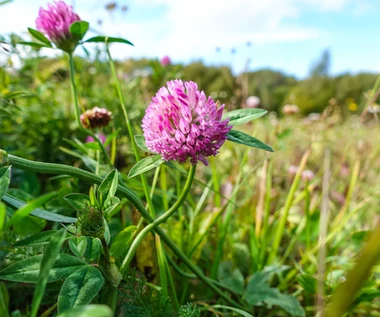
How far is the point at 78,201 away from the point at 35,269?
0.27 feet

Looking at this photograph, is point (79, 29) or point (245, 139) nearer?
point (245, 139)

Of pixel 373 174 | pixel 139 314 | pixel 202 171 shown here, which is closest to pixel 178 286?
pixel 139 314

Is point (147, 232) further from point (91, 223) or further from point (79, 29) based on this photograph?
point (79, 29)

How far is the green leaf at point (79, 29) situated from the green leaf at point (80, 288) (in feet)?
1.18

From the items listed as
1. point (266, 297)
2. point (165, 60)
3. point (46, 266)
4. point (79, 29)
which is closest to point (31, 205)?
point (46, 266)

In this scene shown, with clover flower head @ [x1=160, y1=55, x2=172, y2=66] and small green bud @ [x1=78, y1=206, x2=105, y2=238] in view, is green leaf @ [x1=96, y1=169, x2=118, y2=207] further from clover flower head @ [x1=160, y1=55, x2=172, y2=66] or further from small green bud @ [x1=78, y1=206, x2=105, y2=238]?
clover flower head @ [x1=160, y1=55, x2=172, y2=66]

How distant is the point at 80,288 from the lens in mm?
404

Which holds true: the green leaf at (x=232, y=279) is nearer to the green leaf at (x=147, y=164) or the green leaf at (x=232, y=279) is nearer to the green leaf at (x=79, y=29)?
the green leaf at (x=147, y=164)

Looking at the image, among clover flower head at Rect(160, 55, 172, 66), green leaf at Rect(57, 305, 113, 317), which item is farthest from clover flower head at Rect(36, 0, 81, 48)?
clover flower head at Rect(160, 55, 172, 66)

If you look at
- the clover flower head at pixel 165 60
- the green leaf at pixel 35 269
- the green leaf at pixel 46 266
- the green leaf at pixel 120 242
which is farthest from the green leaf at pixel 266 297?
the clover flower head at pixel 165 60

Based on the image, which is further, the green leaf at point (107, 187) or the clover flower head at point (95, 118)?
the clover flower head at point (95, 118)

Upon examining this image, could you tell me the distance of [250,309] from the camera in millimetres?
736

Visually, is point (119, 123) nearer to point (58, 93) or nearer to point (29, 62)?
point (29, 62)

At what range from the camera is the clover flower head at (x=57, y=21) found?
63cm
